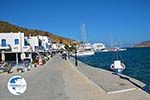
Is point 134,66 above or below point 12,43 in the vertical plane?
below

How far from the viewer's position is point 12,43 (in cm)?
6831

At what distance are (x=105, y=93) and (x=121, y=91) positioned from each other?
2.90 feet

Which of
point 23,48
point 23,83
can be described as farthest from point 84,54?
point 23,83

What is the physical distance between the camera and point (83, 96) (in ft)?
53.9

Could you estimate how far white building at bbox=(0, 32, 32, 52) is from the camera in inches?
2672

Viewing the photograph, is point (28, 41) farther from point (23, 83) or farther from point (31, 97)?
point (23, 83)

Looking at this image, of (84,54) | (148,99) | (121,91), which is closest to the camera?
(148,99)

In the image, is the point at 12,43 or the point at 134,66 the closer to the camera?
the point at 134,66

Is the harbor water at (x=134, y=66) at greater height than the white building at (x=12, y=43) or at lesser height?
lesser

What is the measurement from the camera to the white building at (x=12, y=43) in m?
67.9

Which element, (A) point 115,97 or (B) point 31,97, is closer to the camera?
(A) point 115,97

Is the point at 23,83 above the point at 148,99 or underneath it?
above

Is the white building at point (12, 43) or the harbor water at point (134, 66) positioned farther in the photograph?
the white building at point (12, 43)

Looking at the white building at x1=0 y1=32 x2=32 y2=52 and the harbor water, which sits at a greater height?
the white building at x1=0 y1=32 x2=32 y2=52
